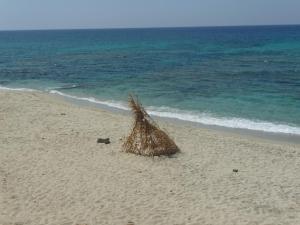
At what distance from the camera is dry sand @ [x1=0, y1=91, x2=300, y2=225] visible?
9.05 m

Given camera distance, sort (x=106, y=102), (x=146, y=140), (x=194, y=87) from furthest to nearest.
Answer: (x=194, y=87) < (x=106, y=102) < (x=146, y=140)

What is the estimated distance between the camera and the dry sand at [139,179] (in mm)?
9047

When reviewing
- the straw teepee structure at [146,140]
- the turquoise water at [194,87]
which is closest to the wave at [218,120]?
the turquoise water at [194,87]

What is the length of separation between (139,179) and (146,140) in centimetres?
234

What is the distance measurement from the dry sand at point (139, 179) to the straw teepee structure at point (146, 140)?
0.33 metres

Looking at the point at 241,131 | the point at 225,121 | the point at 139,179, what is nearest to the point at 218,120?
the point at 225,121

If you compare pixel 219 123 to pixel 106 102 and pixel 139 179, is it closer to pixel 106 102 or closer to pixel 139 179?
pixel 106 102

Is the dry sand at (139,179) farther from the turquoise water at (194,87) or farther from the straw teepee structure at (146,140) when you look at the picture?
the turquoise water at (194,87)

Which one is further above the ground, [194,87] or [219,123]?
[194,87]

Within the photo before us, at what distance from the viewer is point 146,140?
1337 centimetres

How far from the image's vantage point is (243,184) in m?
10.9

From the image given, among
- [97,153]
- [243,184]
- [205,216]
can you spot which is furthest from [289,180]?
[97,153]

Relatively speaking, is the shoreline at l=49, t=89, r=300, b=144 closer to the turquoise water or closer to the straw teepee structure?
the turquoise water

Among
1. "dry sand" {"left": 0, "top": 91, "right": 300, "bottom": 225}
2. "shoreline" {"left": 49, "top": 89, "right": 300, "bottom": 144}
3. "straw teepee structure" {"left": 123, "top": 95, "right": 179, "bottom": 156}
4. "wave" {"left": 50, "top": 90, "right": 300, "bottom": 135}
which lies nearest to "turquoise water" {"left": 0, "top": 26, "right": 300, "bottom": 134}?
"wave" {"left": 50, "top": 90, "right": 300, "bottom": 135}
